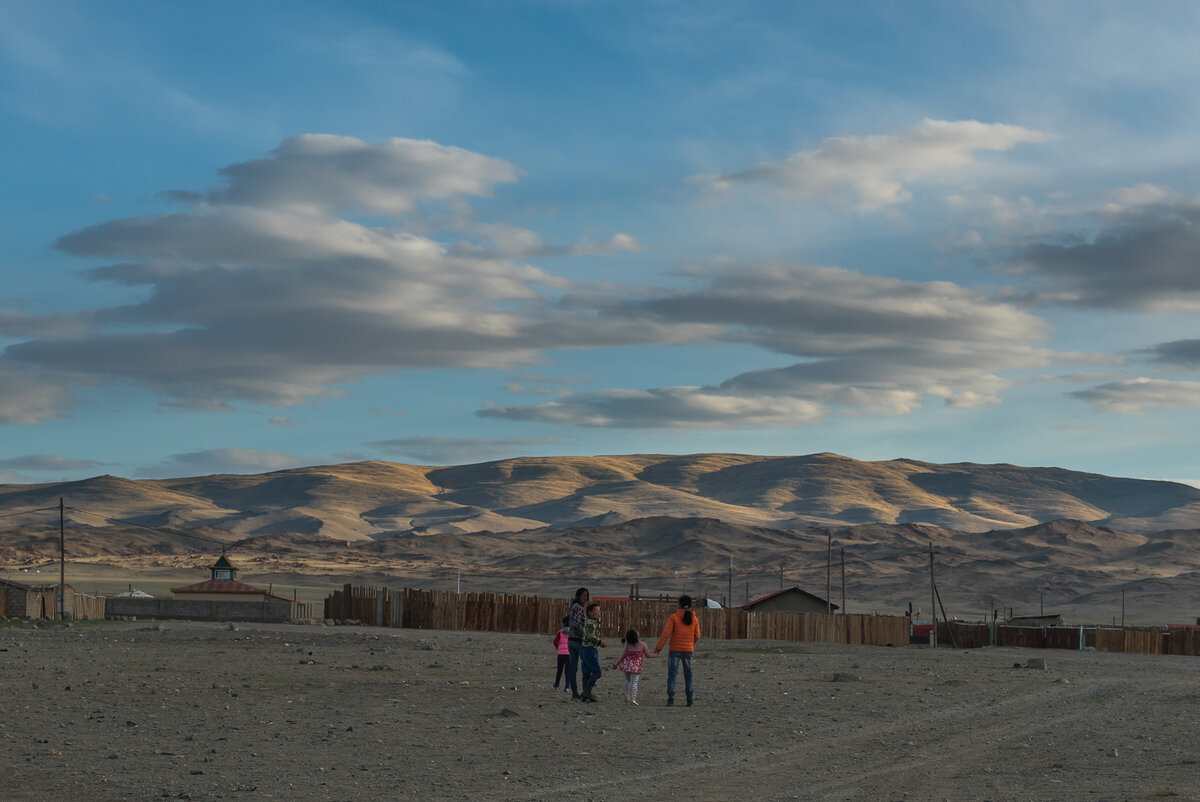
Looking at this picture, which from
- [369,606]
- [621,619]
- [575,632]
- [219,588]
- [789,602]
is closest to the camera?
[575,632]

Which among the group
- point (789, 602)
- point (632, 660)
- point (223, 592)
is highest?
point (632, 660)

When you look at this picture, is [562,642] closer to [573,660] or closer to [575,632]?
[573,660]

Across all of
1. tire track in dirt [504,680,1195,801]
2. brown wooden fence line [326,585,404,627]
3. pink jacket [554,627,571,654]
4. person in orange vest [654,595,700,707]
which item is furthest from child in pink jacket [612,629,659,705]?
brown wooden fence line [326,585,404,627]

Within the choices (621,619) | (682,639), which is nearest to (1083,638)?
(621,619)

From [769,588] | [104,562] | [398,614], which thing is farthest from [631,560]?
[398,614]

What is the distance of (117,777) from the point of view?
11.1m

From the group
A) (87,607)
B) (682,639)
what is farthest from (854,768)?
(87,607)

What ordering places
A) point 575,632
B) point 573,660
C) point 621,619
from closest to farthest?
point 575,632
point 573,660
point 621,619

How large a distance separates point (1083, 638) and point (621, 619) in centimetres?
1817

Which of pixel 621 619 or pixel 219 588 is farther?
pixel 219 588

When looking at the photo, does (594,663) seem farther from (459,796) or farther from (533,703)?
(459,796)

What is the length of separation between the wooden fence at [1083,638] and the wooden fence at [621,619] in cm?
267

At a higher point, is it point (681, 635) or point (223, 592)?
point (681, 635)

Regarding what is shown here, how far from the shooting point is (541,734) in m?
14.6
